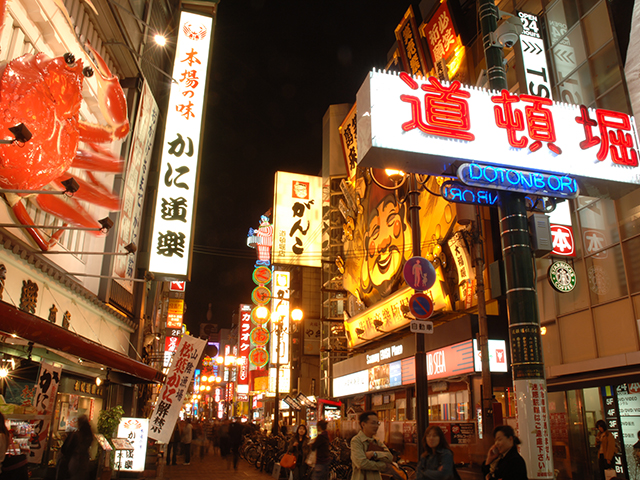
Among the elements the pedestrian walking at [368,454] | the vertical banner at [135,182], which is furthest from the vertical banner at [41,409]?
the pedestrian walking at [368,454]

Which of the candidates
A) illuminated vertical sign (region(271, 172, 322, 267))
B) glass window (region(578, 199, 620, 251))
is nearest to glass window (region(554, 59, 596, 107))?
glass window (region(578, 199, 620, 251))

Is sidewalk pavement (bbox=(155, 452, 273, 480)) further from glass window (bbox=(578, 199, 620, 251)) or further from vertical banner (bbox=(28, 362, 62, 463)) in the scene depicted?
glass window (bbox=(578, 199, 620, 251))

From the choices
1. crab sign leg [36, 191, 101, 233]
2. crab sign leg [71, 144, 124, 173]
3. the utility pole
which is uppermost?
crab sign leg [71, 144, 124, 173]

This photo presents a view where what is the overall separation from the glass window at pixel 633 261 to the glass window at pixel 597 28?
6.34m

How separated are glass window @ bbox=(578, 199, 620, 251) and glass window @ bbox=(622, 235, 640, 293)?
1.70 ft

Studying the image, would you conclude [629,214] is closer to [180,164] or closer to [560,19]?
[560,19]

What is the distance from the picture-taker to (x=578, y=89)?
15812 millimetres

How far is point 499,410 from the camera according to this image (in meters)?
14.8

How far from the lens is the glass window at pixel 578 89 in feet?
50.8

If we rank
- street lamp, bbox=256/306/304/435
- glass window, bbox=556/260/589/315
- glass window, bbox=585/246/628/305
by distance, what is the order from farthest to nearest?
street lamp, bbox=256/306/304/435 < glass window, bbox=556/260/589/315 < glass window, bbox=585/246/628/305

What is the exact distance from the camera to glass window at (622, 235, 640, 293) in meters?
13.1

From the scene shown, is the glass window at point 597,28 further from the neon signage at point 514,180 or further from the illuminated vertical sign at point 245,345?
the illuminated vertical sign at point 245,345

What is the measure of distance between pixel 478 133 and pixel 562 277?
25.4 ft

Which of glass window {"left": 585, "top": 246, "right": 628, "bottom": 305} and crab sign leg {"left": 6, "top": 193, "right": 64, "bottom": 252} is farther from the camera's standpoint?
glass window {"left": 585, "top": 246, "right": 628, "bottom": 305}
